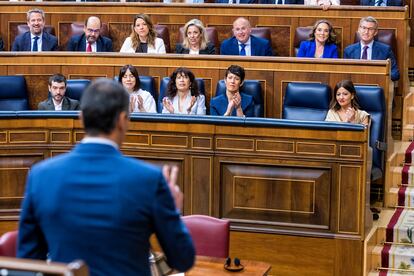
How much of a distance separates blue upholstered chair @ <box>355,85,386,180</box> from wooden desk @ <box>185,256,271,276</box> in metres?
1.96

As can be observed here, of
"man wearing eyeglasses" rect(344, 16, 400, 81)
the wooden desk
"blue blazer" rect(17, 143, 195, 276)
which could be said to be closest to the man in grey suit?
"man wearing eyeglasses" rect(344, 16, 400, 81)

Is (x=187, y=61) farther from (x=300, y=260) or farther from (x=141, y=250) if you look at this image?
(x=141, y=250)

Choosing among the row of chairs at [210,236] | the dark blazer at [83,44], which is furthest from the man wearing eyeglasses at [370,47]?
the row of chairs at [210,236]

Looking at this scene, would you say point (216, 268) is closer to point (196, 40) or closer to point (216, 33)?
point (196, 40)

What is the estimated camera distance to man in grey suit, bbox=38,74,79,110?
15.6ft

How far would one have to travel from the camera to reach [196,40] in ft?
17.5

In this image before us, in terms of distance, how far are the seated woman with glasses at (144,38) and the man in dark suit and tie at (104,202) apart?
12.2 feet

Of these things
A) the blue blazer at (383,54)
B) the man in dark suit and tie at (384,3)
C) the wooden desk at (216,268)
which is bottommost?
the wooden desk at (216,268)

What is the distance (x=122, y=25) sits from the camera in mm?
5910

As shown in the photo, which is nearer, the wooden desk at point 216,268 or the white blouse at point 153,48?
the wooden desk at point 216,268

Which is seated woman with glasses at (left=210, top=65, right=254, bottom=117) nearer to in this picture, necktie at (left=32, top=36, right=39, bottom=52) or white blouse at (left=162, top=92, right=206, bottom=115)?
white blouse at (left=162, top=92, right=206, bottom=115)

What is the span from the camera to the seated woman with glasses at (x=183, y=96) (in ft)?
15.5

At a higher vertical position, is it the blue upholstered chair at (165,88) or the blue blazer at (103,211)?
the blue upholstered chair at (165,88)

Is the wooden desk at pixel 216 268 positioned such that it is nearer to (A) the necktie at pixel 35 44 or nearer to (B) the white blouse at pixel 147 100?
(B) the white blouse at pixel 147 100
